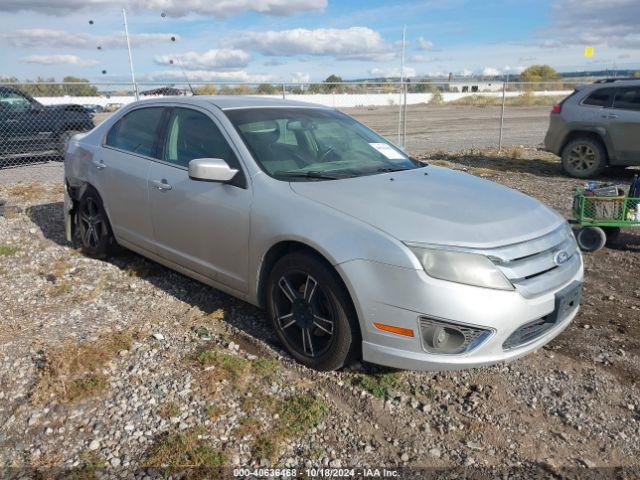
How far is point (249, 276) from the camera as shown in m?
3.72

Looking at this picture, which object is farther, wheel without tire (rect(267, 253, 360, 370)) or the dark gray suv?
the dark gray suv

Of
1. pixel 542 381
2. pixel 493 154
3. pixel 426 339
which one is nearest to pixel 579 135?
pixel 493 154

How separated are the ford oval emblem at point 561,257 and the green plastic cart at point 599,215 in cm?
285

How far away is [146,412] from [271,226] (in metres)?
1.32

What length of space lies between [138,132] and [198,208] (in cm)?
137

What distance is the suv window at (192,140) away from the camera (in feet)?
13.0

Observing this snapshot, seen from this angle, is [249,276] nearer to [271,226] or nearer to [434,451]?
[271,226]

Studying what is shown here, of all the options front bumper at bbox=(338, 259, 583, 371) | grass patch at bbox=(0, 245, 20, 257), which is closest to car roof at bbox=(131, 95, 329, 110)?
front bumper at bbox=(338, 259, 583, 371)

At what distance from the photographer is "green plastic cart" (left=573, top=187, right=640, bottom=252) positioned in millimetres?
5770

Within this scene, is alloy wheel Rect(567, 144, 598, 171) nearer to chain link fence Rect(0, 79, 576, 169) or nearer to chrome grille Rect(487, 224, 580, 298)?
chain link fence Rect(0, 79, 576, 169)

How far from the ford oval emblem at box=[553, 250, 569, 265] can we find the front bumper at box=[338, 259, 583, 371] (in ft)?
0.75

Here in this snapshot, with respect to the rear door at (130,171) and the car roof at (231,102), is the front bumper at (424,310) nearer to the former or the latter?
the car roof at (231,102)

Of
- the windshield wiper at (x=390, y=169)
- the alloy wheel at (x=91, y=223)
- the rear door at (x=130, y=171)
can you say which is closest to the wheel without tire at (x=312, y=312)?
the windshield wiper at (x=390, y=169)

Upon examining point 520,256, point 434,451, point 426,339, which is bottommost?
point 434,451
